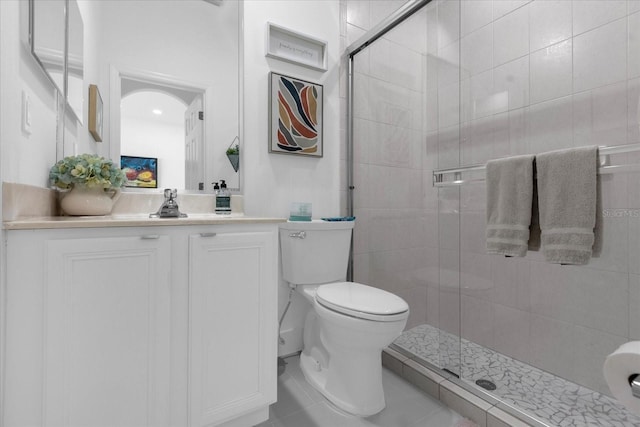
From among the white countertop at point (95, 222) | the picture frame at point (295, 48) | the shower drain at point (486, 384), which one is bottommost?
the shower drain at point (486, 384)

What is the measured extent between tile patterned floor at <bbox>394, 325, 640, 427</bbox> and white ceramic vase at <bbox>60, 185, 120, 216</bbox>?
5.43 ft

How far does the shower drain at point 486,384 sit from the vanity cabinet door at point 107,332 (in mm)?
1318

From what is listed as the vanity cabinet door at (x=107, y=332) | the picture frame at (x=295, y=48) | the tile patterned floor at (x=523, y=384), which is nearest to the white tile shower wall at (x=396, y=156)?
the tile patterned floor at (x=523, y=384)

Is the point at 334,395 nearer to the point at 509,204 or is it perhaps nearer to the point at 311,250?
the point at 311,250

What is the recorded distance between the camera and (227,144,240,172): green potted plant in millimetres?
1753

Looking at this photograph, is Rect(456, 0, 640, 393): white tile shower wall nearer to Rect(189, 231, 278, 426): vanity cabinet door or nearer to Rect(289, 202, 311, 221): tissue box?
Rect(289, 202, 311, 221): tissue box

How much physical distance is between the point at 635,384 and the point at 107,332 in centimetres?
126

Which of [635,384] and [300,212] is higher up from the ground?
[300,212]

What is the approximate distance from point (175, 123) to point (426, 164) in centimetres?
140

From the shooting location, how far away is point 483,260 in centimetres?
177

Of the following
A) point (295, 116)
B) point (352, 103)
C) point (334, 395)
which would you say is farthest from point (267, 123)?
point (334, 395)

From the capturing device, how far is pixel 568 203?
106 cm

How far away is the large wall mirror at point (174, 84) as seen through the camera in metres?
1.50

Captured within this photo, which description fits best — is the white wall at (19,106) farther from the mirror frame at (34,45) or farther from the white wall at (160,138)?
the white wall at (160,138)
